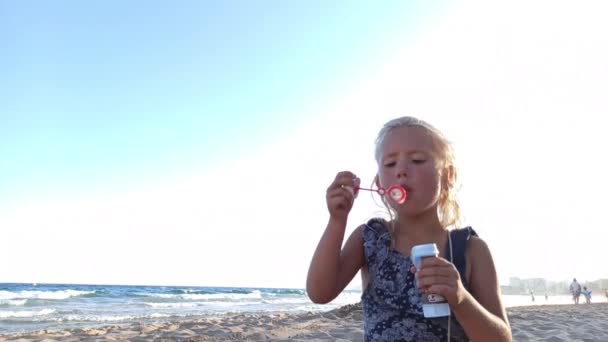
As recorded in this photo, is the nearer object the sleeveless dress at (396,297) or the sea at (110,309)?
the sleeveless dress at (396,297)

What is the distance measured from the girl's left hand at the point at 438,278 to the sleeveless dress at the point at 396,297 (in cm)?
33

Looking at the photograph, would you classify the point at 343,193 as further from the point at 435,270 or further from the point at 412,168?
the point at 435,270

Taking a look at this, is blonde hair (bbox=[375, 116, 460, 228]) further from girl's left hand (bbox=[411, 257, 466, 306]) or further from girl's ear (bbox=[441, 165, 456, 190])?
girl's left hand (bbox=[411, 257, 466, 306])

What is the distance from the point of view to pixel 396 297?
1780mm

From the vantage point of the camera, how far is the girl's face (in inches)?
69.4

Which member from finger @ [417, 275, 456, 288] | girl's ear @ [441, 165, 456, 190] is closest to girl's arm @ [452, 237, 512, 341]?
finger @ [417, 275, 456, 288]

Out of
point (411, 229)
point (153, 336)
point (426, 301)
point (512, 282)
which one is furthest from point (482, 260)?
point (512, 282)

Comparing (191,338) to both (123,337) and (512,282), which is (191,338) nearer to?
(123,337)

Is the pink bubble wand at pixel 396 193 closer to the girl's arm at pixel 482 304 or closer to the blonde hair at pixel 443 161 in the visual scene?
the blonde hair at pixel 443 161

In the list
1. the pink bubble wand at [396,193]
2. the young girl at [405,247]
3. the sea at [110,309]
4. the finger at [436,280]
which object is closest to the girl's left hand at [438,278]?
the finger at [436,280]

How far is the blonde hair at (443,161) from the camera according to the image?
1852mm

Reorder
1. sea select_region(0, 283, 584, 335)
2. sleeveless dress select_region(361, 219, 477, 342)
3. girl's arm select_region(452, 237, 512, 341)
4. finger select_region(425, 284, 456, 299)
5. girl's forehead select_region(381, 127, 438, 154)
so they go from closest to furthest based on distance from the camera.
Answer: finger select_region(425, 284, 456, 299), girl's arm select_region(452, 237, 512, 341), sleeveless dress select_region(361, 219, 477, 342), girl's forehead select_region(381, 127, 438, 154), sea select_region(0, 283, 584, 335)

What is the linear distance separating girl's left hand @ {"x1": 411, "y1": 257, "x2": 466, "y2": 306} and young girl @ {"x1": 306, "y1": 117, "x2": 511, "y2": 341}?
0.92 ft

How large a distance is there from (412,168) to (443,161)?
0.56 feet
